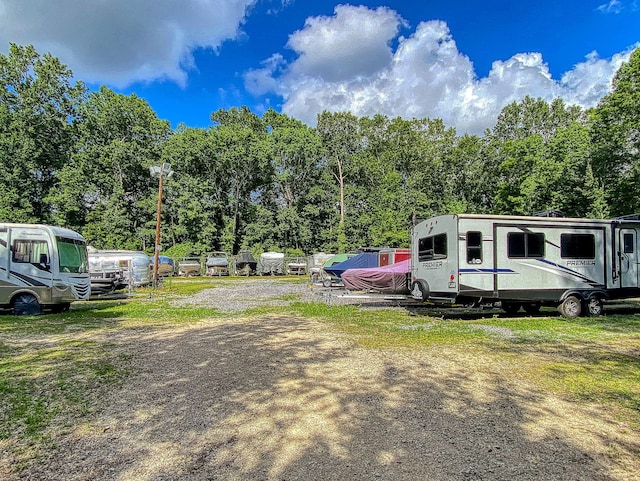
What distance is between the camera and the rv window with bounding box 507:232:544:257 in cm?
1107

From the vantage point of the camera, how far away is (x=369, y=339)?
8.43 metres

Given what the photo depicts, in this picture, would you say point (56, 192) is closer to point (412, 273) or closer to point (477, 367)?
point (412, 273)

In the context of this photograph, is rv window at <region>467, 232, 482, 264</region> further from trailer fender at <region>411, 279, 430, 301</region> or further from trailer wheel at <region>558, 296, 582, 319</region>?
trailer wheel at <region>558, 296, 582, 319</region>

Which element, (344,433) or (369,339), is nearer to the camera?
(344,433)

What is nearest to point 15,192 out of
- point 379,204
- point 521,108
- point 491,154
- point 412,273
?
point 379,204

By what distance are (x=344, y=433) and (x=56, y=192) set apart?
49.8 metres

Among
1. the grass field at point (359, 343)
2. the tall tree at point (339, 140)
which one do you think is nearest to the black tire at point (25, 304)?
the grass field at point (359, 343)

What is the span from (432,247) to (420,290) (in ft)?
4.19

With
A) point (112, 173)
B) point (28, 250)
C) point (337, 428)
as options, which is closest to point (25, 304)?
point (28, 250)

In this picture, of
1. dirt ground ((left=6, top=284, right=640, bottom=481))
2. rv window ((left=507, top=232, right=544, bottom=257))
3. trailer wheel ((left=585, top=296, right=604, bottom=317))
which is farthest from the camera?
trailer wheel ((left=585, top=296, right=604, bottom=317))

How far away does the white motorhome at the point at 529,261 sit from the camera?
10.8m

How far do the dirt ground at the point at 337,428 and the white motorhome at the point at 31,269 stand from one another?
752 centimetres

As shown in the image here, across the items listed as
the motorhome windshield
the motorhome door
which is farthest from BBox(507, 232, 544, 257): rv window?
the motorhome windshield

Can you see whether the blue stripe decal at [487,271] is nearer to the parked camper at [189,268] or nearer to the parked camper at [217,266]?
the parked camper at [217,266]
